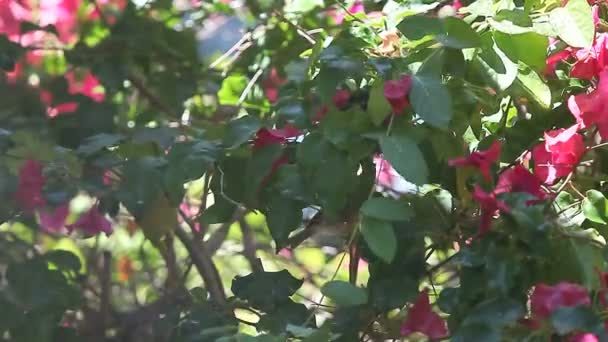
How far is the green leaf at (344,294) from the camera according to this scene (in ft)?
3.36

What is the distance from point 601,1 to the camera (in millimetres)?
1302

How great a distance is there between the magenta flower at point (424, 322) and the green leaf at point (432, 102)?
0.62 feet

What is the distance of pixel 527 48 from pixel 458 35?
76 millimetres

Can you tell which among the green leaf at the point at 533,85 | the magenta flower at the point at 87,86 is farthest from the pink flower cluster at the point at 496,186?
the magenta flower at the point at 87,86

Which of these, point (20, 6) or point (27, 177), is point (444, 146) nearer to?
point (27, 177)

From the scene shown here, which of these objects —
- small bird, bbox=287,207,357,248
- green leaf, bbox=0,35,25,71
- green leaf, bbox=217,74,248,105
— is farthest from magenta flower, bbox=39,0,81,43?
small bird, bbox=287,207,357,248

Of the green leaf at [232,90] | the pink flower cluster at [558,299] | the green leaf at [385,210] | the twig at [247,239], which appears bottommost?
the twig at [247,239]

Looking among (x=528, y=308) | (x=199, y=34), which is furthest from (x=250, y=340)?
(x=199, y=34)

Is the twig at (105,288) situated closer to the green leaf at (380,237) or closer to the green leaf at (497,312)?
the green leaf at (380,237)

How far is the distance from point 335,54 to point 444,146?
0.16m

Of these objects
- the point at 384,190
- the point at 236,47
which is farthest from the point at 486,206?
the point at 236,47

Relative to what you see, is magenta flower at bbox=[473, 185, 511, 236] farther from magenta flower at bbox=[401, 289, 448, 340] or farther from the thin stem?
the thin stem

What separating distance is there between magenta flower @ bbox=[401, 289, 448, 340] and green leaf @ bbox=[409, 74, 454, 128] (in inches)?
7.4

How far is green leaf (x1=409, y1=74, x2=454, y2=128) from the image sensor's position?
1.05m
